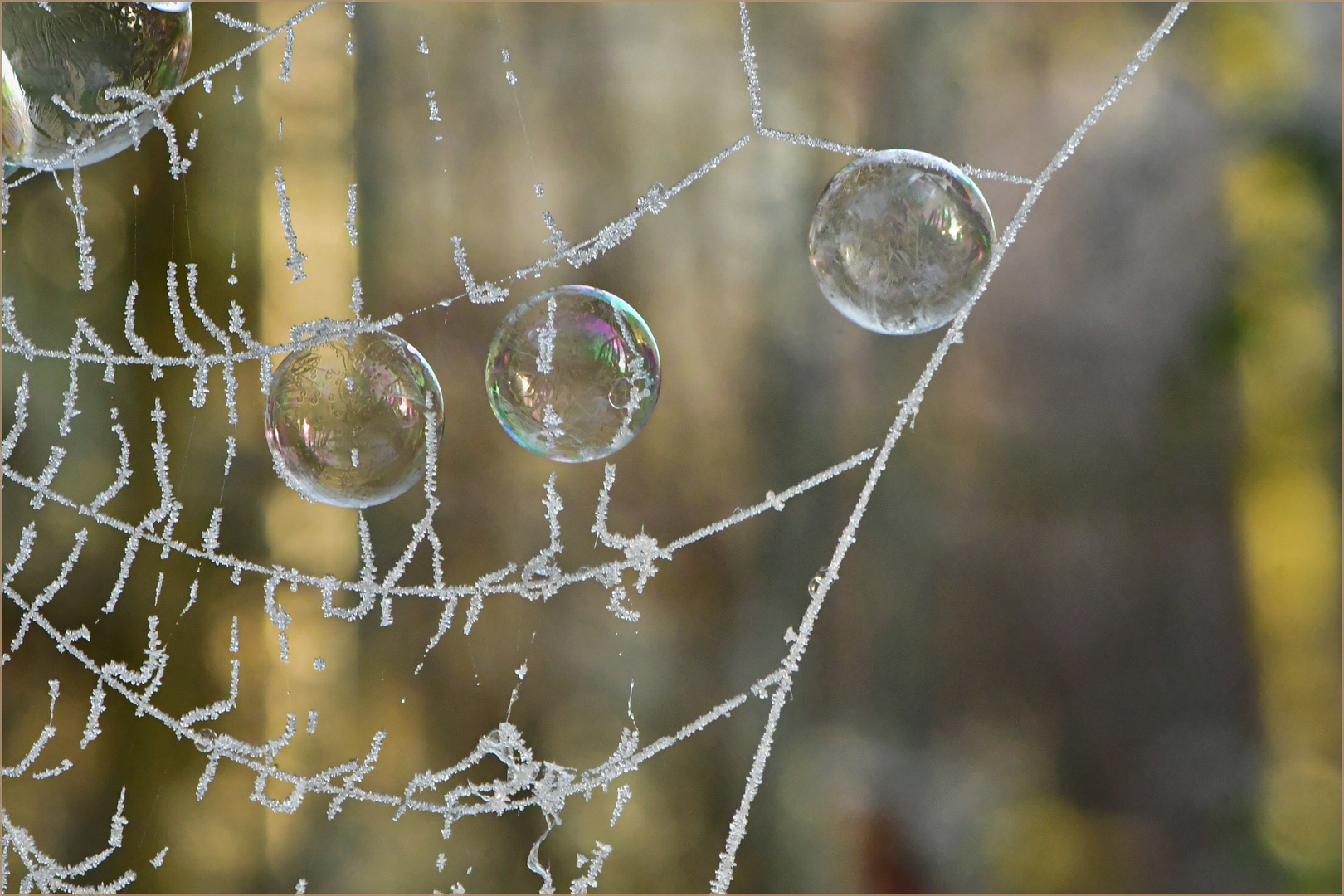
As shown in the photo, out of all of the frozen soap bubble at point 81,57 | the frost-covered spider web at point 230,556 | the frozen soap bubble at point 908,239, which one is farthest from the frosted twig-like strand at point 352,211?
the frozen soap bubble at point 908,239

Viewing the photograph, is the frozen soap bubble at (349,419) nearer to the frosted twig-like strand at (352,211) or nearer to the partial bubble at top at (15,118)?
the partial bubble at top at (15,118)

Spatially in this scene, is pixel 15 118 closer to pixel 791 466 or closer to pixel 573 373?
pixel 573 373

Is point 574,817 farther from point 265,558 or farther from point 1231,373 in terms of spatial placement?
point 1231,373

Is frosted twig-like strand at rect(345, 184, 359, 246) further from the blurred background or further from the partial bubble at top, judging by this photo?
the partial bubble at top

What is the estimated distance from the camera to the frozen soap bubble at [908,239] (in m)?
0.66

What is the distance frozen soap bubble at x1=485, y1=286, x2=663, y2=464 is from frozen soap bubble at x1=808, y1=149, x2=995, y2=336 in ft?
0.51

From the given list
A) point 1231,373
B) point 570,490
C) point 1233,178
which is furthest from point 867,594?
point 1233,178

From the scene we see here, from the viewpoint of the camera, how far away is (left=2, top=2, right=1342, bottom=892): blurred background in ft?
4.25

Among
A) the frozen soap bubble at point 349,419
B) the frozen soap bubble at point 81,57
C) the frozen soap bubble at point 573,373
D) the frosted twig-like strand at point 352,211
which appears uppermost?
the frosted twig-like strand at point 352,211

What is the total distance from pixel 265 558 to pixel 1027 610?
39.6 inches

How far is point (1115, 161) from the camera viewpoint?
51.6 inches

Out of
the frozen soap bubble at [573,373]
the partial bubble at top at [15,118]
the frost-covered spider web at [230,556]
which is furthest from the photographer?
the frost-covered spider web at [230,556]

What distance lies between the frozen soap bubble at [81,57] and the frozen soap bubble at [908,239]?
1.52 feet

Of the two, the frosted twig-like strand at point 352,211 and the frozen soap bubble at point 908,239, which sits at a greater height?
the frosted twig-like strand at point 352,211
